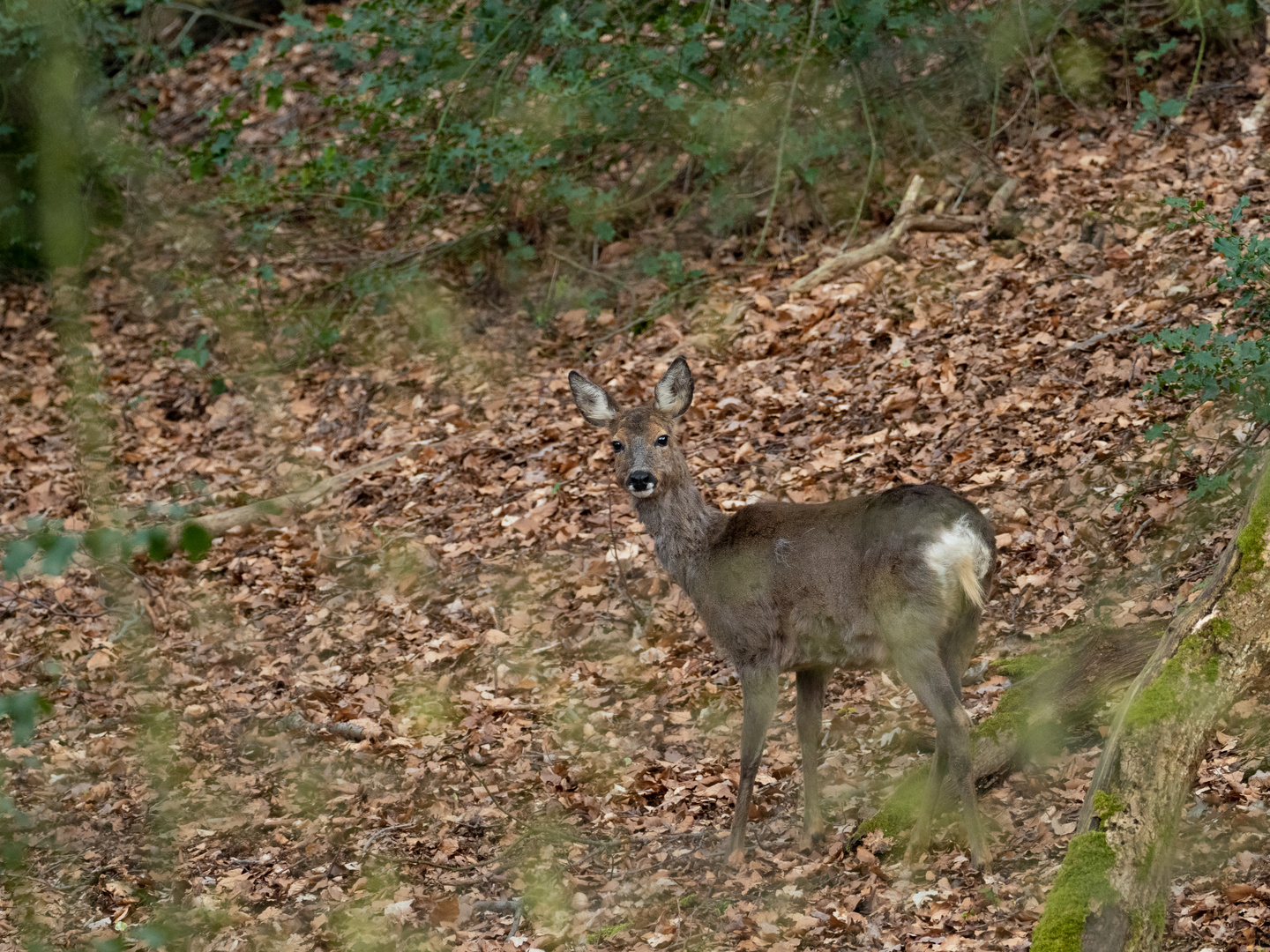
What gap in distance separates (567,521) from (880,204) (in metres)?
4.41

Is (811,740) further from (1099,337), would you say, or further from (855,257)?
(855,257)

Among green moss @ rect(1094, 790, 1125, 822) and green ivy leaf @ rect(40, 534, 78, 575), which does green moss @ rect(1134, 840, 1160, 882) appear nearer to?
green moss @ rect(1094, 790, 1125, 822)

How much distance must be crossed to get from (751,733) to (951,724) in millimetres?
1018

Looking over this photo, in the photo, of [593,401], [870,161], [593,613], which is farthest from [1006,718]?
[870,161]

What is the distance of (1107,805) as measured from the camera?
389 centimetres

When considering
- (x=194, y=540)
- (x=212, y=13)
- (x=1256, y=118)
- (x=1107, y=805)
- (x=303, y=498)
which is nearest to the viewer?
(x=194, y=540)

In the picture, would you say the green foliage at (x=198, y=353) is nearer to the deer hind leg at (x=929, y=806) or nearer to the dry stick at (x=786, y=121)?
the dry stick at (x=786, y=121)

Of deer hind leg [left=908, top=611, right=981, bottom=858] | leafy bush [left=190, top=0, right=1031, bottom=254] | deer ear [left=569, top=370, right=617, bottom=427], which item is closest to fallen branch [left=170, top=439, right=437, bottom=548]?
leafy bush [left=190, top=0, right=1031, bottom=254]

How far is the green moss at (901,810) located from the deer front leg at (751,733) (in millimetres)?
519

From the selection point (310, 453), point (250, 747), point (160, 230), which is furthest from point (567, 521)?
point (160, 230)

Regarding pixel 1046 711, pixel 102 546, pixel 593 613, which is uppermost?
pixel 102 546

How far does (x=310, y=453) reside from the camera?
36.2 feet

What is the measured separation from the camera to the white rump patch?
5.19 m

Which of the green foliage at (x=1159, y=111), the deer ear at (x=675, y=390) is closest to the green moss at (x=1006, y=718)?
the deer ear at (x=675, y=390)
